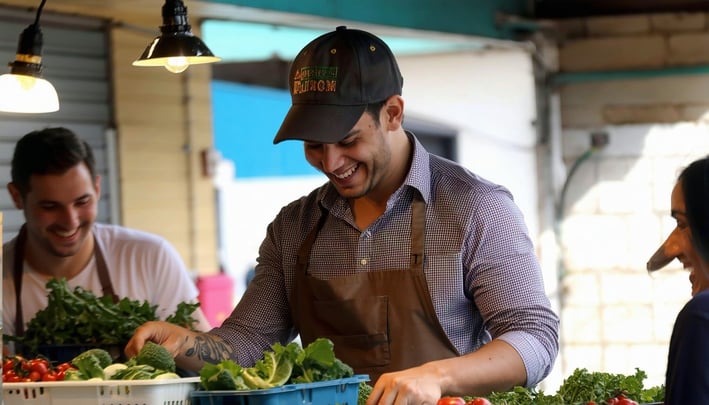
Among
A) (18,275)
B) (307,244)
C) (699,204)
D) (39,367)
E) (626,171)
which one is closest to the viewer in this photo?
(699,204)

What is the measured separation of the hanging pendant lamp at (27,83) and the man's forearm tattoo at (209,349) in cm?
117

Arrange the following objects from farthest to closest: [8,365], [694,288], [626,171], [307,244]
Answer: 1. [626,171]
2. [307,244]
3. [8,365]
4. [694,288]

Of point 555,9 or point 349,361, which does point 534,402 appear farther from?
point 555,9

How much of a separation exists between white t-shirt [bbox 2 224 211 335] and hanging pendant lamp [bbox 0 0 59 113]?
0.82 meters

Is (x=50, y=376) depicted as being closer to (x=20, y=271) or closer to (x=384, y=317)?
(x=384, y=317)

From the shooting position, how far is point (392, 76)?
380cm

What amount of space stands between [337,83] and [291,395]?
1153mm

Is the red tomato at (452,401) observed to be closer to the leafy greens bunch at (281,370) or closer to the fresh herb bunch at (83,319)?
the leafy greens bunch at (281,370)

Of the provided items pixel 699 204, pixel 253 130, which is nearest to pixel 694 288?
pixel 699 204

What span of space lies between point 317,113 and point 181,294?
67.3 inches

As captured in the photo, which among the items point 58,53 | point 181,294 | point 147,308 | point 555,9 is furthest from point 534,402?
point 555,9

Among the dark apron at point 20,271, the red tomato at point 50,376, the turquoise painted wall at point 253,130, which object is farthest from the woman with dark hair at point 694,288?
the turquoise painted wall at point 253,130

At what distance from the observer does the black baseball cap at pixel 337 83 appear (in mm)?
3600

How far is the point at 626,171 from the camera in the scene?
378 inches
